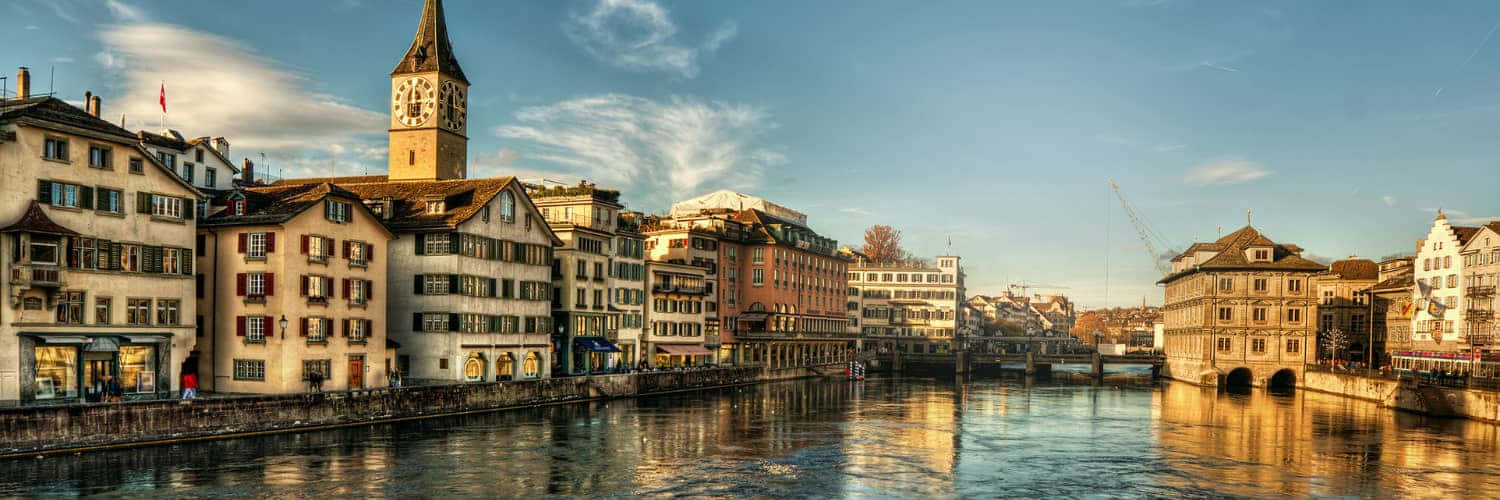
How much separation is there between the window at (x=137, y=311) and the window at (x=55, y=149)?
794cm

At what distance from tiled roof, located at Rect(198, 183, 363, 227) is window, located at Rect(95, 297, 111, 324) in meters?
10.4

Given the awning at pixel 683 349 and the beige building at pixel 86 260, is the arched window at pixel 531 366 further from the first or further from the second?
the beige building at pixel 86 260

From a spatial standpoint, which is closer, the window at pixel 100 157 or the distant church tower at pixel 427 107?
the window at pixel 100 157

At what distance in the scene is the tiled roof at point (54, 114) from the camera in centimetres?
5391

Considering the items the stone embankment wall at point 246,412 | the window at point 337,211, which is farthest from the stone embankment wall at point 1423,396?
the window at point 337,211

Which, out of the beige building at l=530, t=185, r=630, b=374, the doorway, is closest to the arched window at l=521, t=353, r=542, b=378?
the beige building at l=530, t=185, r=630, b=374

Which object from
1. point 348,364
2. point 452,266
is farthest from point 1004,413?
point 348,364

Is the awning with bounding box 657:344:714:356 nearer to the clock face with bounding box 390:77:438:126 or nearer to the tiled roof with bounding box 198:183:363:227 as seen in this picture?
the clock face with bounding box 390:77:438:126

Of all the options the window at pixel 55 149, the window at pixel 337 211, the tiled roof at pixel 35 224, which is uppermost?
the window at pixel 55 149

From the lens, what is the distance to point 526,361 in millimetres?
88188

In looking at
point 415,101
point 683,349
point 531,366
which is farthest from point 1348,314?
point 415,101

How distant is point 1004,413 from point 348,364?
1939 inches

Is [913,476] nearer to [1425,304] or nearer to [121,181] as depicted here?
[121,181]

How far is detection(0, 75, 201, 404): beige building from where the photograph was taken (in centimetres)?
5341
